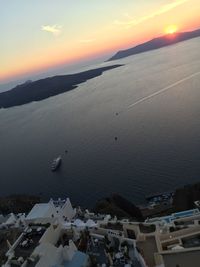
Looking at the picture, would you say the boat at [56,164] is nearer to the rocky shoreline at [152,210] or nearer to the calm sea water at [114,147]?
the calm sea water at [114,147]

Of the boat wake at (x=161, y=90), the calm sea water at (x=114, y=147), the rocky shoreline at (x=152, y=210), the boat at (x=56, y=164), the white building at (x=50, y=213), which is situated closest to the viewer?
the white building at (x=50, y=213)

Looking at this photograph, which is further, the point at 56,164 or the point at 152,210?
the point at 56,164

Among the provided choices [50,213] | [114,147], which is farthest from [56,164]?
[50,213]

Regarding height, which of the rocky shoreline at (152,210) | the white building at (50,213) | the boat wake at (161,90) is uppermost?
the boat wake at (161,90)

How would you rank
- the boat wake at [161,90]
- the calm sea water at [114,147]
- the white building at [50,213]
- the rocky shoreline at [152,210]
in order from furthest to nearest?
the boat wake at [161,90] → the calm sea water at [114,147] → the rocky shoreline at [152,210] → the white building at [50,213]

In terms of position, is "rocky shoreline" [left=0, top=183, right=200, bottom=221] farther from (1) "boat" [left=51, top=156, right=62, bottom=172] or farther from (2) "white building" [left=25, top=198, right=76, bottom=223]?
(1) "boat" [left=51, top=156, right=62, bottom=172]

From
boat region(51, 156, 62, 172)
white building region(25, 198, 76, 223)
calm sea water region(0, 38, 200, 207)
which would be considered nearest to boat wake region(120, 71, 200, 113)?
calm sea water region(0, 38, 200, 207)

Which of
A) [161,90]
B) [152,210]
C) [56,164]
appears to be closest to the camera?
[152,210]

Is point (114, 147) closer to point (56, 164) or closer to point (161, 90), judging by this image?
point (56, 164)

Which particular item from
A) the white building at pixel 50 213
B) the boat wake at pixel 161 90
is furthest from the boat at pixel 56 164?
the boat wake at pixel 161 90
